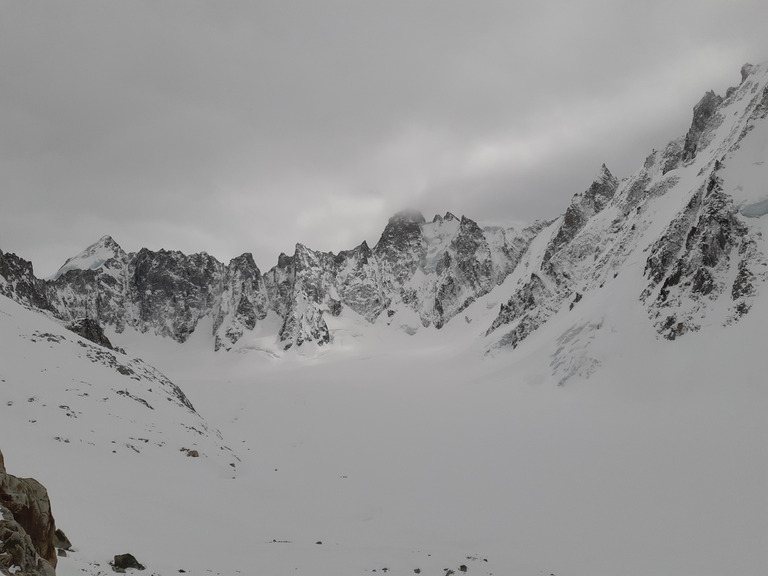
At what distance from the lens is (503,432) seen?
50.7 m

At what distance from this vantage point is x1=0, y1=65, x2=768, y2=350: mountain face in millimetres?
52125

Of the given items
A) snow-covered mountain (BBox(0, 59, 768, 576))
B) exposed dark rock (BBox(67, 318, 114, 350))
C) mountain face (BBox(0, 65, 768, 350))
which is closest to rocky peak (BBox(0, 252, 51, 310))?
mountain face (BBox(0, 65, 768, 350))

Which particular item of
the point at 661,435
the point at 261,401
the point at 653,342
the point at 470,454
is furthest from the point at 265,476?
the point at 261,401

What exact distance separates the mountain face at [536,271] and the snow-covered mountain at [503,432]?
0.61 metres

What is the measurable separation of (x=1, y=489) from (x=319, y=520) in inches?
813

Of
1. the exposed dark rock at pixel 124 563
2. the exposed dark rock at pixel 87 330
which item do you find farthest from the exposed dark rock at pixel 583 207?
the exposed dark rock at pixel 124 563

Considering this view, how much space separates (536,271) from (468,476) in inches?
3423

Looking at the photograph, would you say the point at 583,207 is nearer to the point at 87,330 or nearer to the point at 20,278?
the point at 87,330

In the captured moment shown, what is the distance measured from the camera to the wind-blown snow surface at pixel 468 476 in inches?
760

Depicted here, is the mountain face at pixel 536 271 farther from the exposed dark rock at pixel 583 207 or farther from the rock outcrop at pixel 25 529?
the rock outcrop at pixel 25 529

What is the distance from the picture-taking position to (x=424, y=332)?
569 feet

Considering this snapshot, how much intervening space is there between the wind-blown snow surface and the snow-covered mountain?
0.18 m

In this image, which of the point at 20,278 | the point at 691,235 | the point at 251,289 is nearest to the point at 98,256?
the point at 251,289

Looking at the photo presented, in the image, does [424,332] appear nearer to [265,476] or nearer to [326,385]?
[326,385]
